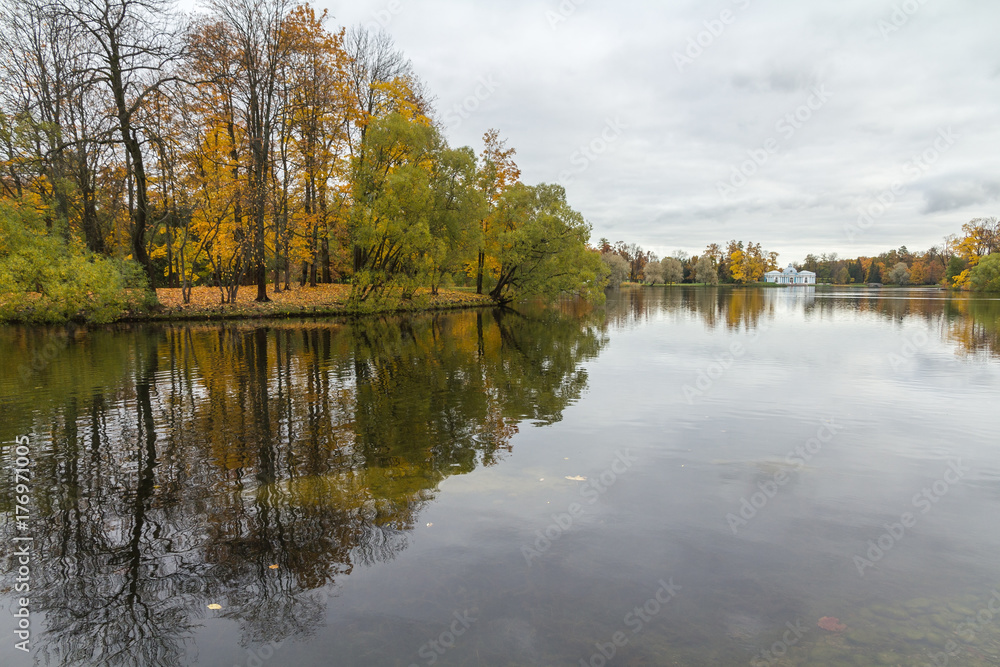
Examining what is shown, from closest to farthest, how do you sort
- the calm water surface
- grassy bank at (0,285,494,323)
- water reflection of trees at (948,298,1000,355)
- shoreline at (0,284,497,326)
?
the calm water surface, water reflection of trees at (948,298,1000,355), grassy bank at (0,285,494,323), shoreline at (0,284,497,326)

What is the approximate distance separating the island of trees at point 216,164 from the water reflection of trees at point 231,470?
13.0 meters

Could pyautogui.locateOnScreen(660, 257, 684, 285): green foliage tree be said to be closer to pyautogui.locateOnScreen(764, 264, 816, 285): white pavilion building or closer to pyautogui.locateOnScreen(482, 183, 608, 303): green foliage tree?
pyautogui.locateOnScreen(764, 264, 816, 285): white pavilion building

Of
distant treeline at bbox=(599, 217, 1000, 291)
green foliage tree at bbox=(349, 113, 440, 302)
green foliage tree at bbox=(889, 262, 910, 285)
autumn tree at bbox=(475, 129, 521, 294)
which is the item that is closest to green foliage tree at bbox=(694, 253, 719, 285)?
distant treeline at bbox=(599, 217, 1000, 291)

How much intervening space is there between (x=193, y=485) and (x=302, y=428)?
8.54ft

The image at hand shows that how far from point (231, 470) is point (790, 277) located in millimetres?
207733

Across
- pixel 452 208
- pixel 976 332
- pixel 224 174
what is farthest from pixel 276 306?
pixel 976 332

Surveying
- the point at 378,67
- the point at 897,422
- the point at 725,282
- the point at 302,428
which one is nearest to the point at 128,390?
the point at 302,428

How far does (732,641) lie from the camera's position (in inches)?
156

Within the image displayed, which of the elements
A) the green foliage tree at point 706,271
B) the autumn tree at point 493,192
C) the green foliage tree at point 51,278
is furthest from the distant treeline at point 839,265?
the green foliage tree at point 51,278

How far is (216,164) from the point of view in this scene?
31688 millimetres

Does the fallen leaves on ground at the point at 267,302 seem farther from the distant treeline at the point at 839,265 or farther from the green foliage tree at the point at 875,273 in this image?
the green foliage tree at the point at 875,273

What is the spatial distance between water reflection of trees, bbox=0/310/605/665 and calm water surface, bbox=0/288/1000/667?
4 centimetres

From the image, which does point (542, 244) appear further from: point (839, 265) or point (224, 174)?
point (839, 265)

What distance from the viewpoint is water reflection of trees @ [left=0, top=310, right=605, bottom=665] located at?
4340 millimetres
